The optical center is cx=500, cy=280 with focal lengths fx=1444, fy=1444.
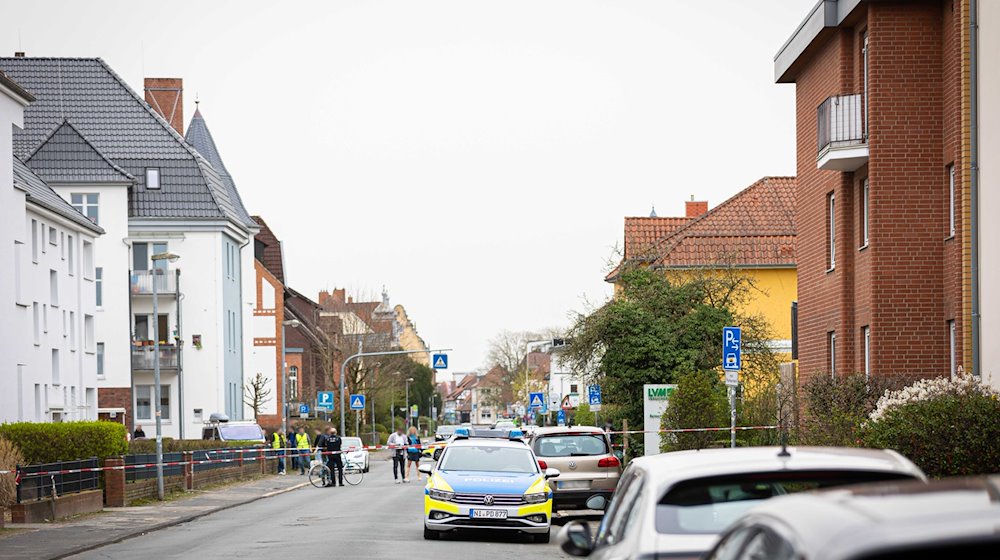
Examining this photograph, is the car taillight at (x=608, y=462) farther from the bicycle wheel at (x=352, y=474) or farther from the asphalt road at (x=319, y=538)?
the bicycle wheel at (x=352, y=474)

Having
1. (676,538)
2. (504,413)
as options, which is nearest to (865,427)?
(676,538)

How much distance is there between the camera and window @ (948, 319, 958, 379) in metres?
25.2

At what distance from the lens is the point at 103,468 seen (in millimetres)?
29719

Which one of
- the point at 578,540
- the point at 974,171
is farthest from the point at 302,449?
the point at 578,540

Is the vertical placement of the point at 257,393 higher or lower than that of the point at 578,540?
lower

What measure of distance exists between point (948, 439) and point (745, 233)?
3560 centimetres

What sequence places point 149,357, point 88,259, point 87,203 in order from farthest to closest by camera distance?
point 149,357
point 87,203
point 88,259

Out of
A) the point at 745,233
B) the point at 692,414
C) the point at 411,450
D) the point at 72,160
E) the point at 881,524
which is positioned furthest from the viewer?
the point at 72,160

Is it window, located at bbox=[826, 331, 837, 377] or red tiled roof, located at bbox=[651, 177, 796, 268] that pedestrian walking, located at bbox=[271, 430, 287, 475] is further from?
window, located at bbox=[826, 331, 837, 377]

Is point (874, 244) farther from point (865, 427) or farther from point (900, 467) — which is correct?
point (900, 467)

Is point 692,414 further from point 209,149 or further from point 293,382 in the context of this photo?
point 293,382

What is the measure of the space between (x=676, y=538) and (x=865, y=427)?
10938 mm

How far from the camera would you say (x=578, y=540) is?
8.23 meters

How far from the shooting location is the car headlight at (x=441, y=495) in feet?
65.4
